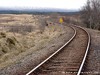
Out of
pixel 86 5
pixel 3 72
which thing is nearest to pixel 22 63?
pixel 3 72

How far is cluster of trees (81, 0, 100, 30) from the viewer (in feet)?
185

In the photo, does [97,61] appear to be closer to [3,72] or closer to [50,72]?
[50,72]

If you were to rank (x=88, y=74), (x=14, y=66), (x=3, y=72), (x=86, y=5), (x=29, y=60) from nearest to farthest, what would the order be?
(x=88, y=74), (x=3, y=72), (x=14, y=66), (x=29, y=60), (x=86, y=5)

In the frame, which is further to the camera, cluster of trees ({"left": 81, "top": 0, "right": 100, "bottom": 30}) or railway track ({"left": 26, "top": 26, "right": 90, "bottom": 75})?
cluster of trees ({"left": 81, "top": 0, "right": 100, "bottom": 30})

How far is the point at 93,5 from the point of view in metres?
62.9

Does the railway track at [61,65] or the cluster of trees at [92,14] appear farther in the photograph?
the cluster of trees at [92,14]

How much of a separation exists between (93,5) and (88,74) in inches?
2097

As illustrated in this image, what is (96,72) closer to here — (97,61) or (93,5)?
(97,61)

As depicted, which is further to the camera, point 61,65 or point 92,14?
point 92,14

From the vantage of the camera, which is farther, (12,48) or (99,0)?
(99,0)

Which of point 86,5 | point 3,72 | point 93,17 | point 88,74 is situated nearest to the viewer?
point 88,74

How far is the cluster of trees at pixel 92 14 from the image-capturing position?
185 feet

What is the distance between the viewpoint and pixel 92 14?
6012cm

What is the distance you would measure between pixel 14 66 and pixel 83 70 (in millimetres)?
3536
